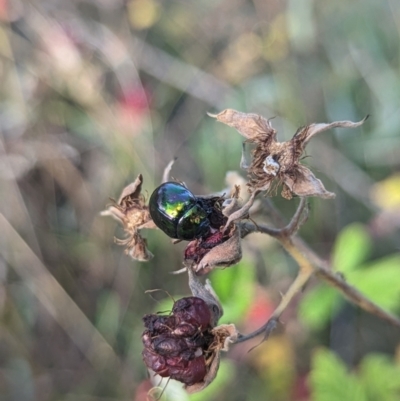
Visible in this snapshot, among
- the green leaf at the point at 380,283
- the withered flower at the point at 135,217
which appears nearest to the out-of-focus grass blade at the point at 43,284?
the green leaf at the point at 380,283

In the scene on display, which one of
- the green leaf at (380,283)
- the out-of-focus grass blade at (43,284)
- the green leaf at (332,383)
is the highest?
the green leaf at (380,283)

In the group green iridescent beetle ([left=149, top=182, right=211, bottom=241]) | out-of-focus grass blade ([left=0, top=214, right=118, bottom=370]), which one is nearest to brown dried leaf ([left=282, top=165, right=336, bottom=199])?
green iridescent beetle ([left=149, top=182, right=211, bottom=241])

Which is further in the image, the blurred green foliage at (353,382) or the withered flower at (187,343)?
the blurred green foliage at (353,382)

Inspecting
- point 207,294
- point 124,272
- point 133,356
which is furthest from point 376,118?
point 207,294

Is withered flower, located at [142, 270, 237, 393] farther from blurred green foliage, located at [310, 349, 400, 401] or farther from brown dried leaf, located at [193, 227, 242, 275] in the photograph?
blurred green foliage, located at [310, 349, 400, 401]

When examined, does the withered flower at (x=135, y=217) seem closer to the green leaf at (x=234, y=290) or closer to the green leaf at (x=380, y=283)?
the green leaf at (x=234, y=290)

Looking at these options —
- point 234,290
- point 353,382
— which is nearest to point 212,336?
point 234,290
